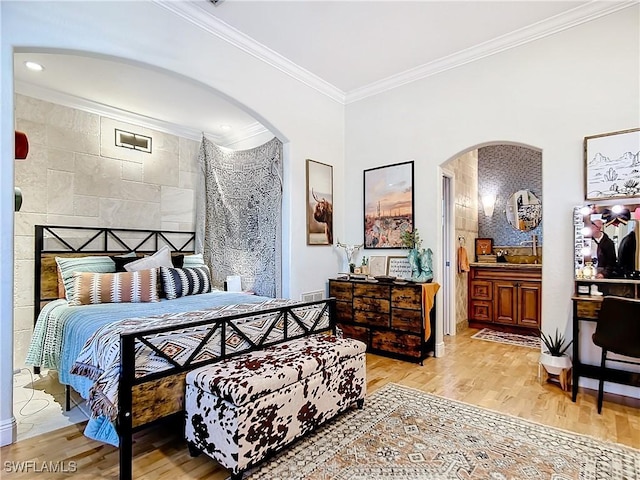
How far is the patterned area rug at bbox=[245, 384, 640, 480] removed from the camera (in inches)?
71.6

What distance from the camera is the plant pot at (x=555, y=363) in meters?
2.90

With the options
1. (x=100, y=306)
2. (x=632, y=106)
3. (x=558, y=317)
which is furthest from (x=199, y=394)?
(x=632, y=106)

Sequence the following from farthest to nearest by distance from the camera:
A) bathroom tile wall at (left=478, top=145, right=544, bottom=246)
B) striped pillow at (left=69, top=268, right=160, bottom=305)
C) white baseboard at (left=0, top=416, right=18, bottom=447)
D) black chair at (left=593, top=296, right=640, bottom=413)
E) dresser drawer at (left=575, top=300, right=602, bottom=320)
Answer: bathroom tile wall at (left=478, top=145, right=544, bottom=246) → striped pillow at (left=69, top=268, right=160, bottom=305) → dresser drawer at (left=575, top=300, right=602, bottom=320) → black chair at (left=593, top=296, right=640, bottom=413) → white baseboard at (left=0, top=416, right=18, bottom=447)

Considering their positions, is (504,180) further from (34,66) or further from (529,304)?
(34,66)

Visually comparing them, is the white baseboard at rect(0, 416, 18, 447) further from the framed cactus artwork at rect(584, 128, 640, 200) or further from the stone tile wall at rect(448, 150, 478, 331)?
the stone tile wall at rect(448, 150, 478, 331)

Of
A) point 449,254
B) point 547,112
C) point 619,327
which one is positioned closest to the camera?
point 619,327

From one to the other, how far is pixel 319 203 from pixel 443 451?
287cm

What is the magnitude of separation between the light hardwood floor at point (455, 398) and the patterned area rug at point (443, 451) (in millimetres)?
234

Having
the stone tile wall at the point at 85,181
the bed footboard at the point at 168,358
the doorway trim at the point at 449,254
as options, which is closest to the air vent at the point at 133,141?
the stone tile wall at the point at 85,181

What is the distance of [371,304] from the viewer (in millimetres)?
3873

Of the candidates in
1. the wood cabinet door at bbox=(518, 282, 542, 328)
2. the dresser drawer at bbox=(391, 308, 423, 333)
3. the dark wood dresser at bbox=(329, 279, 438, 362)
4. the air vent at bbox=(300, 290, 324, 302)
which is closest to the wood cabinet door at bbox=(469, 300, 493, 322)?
the wood cabinet door at bbox=(518, 282, 542, 328)

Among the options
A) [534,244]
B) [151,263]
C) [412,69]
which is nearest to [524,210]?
[534,244]

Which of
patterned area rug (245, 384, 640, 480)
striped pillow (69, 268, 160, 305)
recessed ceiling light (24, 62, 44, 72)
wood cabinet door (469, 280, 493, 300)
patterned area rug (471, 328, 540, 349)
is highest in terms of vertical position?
recessed ceiling light (24, 62, 44, 72)

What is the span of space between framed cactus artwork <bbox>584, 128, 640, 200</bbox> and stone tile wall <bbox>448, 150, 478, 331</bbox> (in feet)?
5.97
